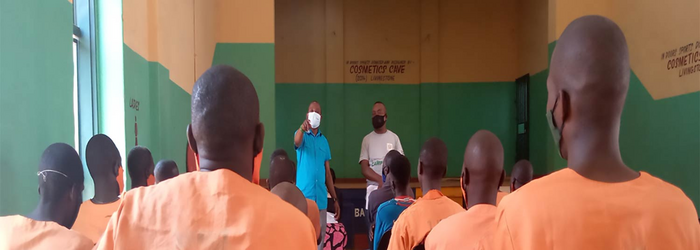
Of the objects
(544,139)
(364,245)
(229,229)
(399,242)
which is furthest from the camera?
(544,139)

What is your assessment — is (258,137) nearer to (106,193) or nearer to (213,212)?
(213,212)

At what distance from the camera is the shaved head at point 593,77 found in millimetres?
1006

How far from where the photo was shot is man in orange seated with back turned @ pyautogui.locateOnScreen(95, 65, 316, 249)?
3.39ft

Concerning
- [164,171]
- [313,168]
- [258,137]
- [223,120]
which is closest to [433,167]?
[164,171]

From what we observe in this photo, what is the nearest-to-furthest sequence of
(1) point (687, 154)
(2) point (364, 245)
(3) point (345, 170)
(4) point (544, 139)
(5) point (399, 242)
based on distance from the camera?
(5) point (399, 242) → (1) point (687, 154) → (2) point (364, 245) → (4) point (544, 139) → (3) point (345, 170)

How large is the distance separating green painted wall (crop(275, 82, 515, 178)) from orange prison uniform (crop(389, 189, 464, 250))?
19.9 ft

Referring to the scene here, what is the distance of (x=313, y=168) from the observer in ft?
14.4

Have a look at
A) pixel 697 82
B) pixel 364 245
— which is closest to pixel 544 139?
pixel 697 82

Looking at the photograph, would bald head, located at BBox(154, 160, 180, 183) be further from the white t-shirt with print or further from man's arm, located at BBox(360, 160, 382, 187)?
the white t-shirt with print

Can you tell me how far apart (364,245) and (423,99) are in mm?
3472

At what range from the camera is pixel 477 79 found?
8.59 metres

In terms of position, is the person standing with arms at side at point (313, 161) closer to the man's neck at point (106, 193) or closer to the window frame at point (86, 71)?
the window frame at point (86, 71)

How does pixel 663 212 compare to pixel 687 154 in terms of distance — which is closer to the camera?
pixel 663 212

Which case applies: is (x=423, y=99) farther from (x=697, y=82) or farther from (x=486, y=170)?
(x=486, y=170)
